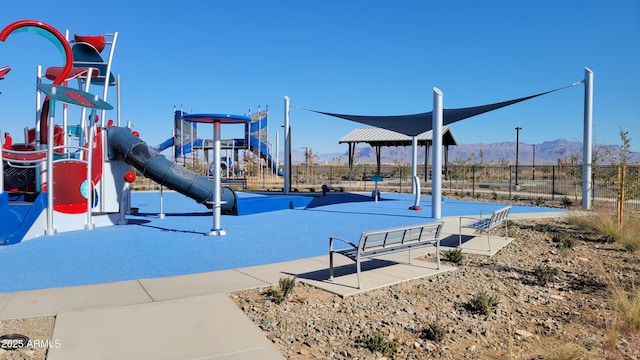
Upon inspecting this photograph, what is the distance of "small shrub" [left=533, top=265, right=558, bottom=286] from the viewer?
680cm

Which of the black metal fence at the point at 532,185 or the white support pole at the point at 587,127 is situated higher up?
the white support pole at the point at 587,127

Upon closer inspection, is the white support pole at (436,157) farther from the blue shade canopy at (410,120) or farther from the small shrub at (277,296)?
the small shrub at (277,296)

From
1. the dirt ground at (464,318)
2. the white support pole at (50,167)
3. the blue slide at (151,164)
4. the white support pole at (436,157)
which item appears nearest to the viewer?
the dirt ground at (464,318)

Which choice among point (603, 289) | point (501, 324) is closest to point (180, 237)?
point (501, 324)

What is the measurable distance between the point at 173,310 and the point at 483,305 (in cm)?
368

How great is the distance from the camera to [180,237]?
10883mm

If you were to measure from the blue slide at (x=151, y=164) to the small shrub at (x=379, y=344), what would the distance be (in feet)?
30.3

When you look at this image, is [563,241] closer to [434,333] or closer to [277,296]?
[434,333]

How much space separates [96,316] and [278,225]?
8496 millimetres

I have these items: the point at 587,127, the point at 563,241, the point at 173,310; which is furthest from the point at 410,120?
the point at 173,310

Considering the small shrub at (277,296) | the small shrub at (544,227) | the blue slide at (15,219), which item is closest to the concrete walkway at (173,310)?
the small shrub at (277,296)

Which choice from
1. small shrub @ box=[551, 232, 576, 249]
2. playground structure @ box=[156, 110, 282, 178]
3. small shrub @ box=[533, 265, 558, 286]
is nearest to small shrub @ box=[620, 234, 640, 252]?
small shrub @ box=[551, 232, 576, 249]

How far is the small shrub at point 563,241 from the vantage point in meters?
9.52

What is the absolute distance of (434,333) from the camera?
4.59m
